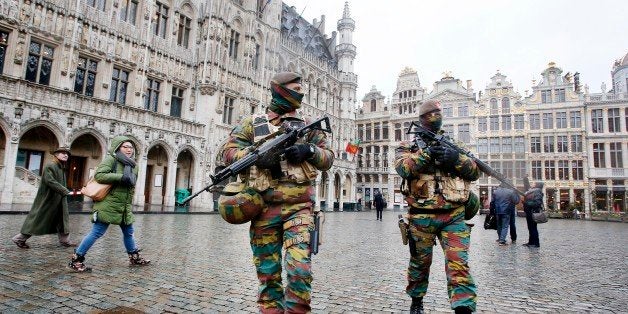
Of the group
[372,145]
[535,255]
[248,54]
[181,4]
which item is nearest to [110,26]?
[181,4]

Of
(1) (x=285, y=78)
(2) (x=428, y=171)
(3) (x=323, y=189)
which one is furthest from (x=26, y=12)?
(3) (x=323, y=189)

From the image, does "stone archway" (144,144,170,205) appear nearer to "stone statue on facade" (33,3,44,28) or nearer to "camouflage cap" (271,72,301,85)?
"stone statue on facade" (33,3,44,28)

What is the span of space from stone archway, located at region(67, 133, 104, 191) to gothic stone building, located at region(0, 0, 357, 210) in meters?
0.05

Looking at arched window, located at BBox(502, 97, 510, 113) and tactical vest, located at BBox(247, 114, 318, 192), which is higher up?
arched window, located at BBox(502, 97, 510, 113)

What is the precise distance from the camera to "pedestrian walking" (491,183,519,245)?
30.9ft

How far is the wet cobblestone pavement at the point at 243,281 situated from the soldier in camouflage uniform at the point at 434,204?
645mm

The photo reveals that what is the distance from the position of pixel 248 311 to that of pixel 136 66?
21.2 meters

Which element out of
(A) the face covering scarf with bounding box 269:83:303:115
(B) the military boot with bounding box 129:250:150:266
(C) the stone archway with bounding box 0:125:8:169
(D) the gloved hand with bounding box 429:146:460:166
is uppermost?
(C) the stone archway with bounding box 0:125:8:169

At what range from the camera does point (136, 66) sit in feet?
69.2

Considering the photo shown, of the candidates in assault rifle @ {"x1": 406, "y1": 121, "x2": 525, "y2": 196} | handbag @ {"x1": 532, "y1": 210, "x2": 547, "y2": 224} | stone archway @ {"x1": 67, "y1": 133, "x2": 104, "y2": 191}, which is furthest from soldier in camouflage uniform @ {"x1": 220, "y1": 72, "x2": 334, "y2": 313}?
stone archway @ {"x1": 67, "y1": 133, "x2": 104, "y2": 191}

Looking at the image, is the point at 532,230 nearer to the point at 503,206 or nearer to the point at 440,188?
the point at 503,206

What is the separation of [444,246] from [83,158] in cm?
2102

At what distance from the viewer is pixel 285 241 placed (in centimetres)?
264

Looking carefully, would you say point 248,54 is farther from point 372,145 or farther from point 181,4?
point 372,145
